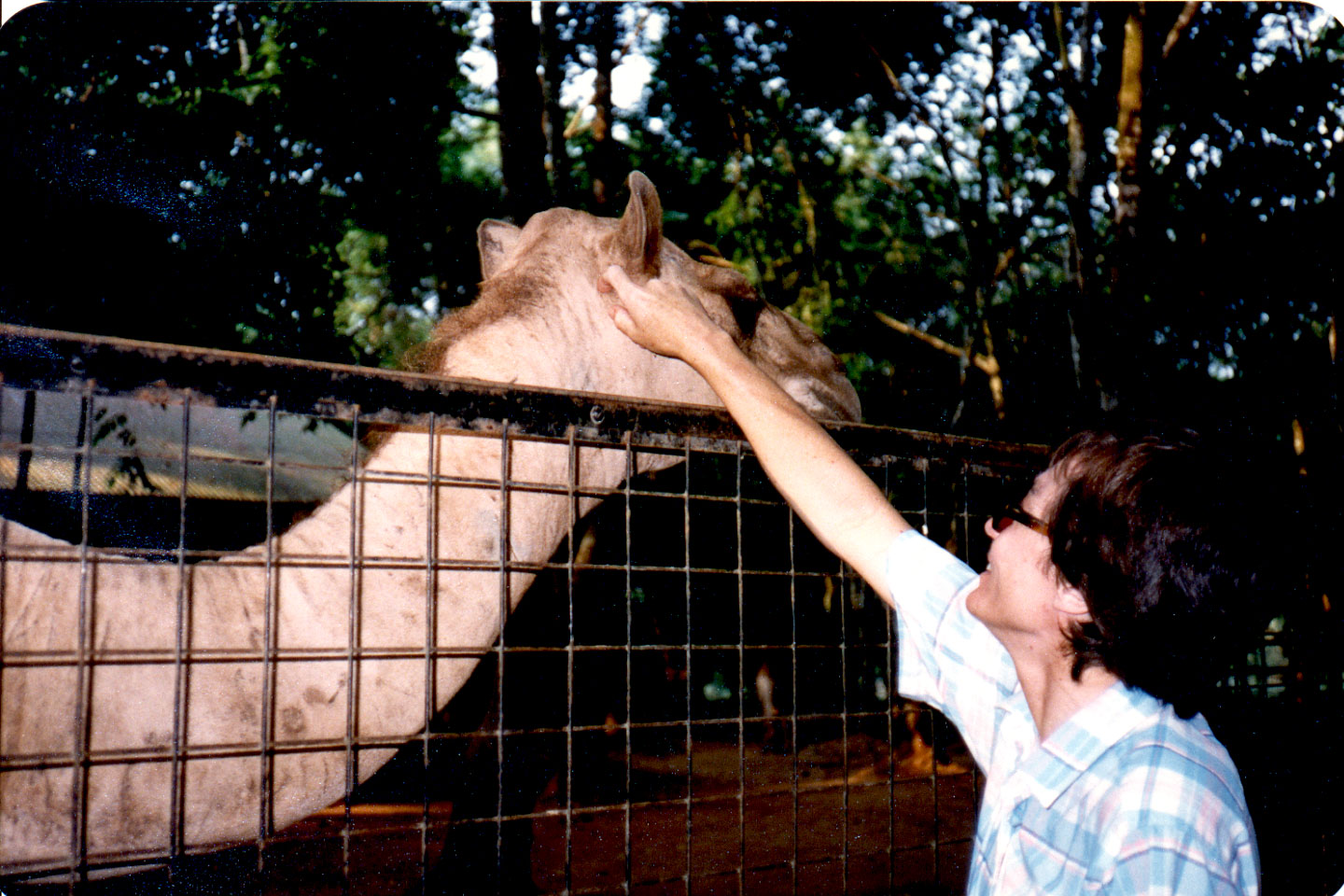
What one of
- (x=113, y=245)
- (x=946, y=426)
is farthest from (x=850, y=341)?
(x=113, y=245)

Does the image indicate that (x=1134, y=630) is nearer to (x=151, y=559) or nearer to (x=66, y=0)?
(x=151, y=559)

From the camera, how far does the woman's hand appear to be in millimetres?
2213

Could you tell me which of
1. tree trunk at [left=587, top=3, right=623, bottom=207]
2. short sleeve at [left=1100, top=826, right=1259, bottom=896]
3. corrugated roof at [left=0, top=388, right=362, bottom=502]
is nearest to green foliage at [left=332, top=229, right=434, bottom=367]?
corrugated roof at [left=0, top=388, right=362, bottom=502]

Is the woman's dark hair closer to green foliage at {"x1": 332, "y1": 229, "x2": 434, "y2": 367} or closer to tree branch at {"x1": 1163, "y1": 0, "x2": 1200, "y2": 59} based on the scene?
green foliage at {"x1": 332, "y1": 229, "x2": 434, "y2": 367}

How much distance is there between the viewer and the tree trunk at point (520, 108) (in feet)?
26.3

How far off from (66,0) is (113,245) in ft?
4.72

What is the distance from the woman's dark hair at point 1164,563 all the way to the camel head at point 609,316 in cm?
146

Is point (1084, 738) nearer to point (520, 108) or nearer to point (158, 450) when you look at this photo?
point (158, 450)

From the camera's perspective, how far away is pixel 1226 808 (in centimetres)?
134

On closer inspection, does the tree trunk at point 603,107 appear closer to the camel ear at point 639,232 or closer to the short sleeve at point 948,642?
the camel ear at point 639,232

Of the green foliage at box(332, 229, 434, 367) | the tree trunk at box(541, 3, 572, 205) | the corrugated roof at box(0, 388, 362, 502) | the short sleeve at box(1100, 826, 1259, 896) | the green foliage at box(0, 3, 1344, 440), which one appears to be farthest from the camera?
the tree trunk at box(541, 3, 572, 205)

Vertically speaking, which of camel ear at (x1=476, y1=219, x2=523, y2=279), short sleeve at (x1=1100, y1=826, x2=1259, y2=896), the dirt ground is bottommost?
the dirt ground

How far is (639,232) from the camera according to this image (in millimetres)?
2672

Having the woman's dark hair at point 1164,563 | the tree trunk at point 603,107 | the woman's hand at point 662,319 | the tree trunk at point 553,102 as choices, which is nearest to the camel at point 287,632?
the woman's hand at point 662,319
